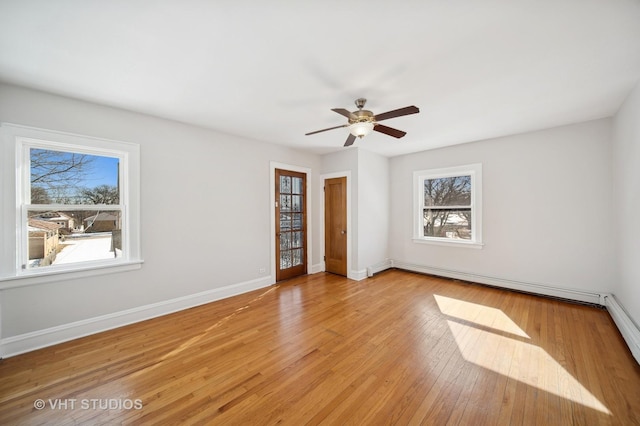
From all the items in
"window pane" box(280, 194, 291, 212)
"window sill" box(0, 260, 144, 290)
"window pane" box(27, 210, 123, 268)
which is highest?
"window pane" box(280, 194, 291, 212)

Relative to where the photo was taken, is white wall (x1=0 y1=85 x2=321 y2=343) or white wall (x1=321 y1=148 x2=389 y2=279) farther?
white wall (x1=321 y1=148 x2=389 y2=279)

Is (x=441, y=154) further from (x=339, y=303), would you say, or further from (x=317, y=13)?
(x=317, y=13)

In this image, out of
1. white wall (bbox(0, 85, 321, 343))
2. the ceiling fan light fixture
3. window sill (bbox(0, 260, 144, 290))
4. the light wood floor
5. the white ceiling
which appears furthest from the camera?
the ceiling fan light fixture

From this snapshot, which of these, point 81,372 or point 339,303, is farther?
point 339,303

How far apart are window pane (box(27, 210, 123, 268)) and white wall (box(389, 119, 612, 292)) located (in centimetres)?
537

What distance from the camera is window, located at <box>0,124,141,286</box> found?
2365mm

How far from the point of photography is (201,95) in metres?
2.60

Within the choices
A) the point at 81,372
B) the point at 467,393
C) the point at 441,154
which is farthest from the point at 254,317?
the point at 441,154

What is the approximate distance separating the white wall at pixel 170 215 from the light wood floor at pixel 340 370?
1.35 ft

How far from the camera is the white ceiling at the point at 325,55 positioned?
5.00 feet

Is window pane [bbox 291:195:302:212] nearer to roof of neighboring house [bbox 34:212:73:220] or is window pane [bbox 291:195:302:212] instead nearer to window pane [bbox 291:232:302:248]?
window pane [bbox 291:232:302:248]

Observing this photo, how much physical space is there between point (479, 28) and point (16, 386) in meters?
4.44

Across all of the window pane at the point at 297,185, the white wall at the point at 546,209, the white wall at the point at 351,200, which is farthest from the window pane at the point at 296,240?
the white wall at the point at 546,209

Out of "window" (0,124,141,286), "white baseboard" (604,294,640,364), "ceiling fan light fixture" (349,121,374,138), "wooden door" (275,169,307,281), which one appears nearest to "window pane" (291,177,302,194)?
"wooden door" (275,169,307,281)
